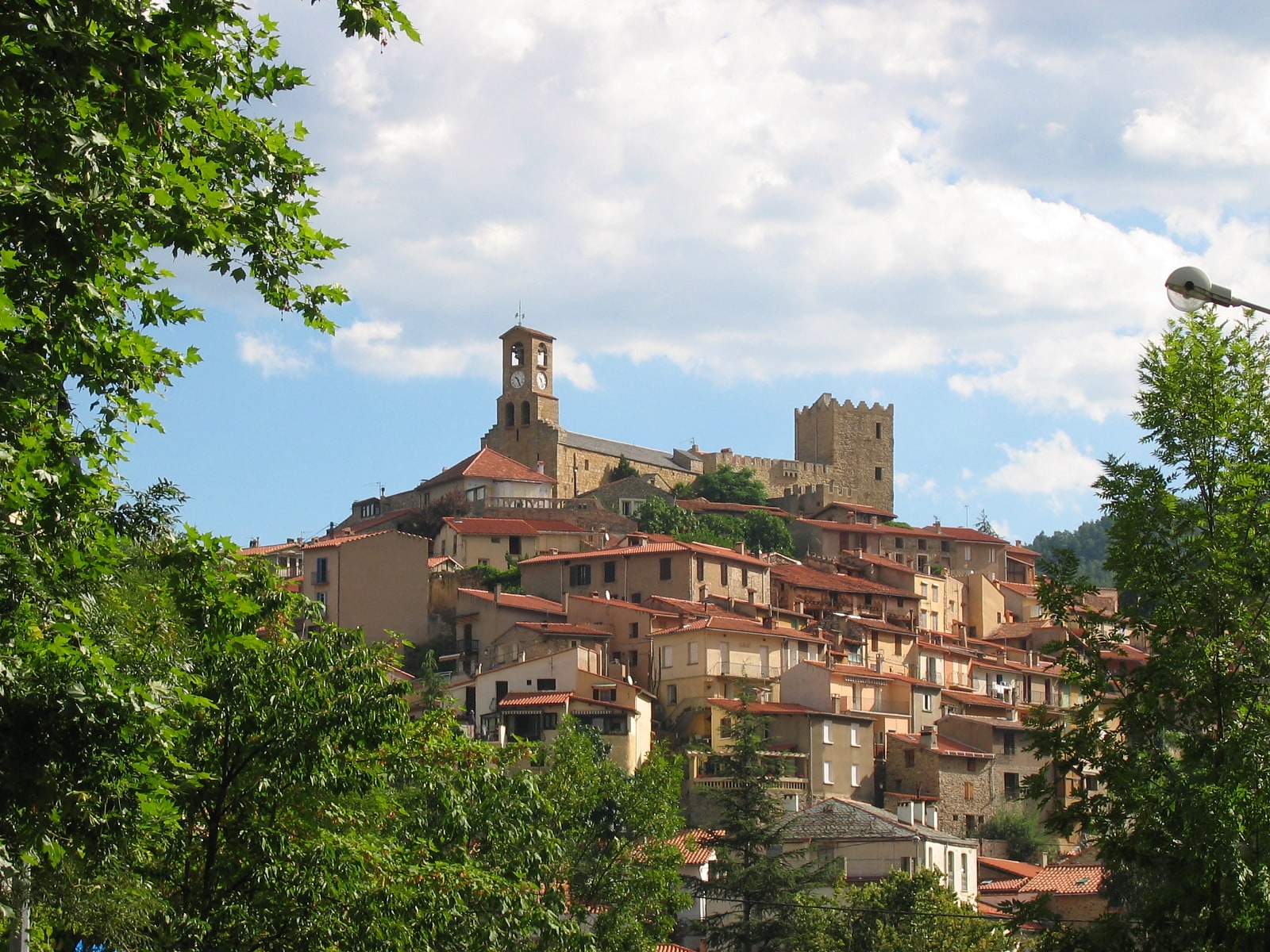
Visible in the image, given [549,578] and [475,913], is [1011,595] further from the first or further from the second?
[475,913]

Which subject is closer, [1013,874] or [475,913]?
[475,913]

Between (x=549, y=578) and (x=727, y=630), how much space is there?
14665 mm

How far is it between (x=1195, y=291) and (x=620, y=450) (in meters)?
104

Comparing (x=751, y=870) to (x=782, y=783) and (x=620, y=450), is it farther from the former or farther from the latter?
(x=620, y=450)

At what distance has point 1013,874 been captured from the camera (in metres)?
58.5

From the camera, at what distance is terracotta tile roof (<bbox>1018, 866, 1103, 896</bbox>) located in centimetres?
4772

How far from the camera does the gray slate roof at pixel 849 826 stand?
177 feet

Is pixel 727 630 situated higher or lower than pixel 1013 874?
higher

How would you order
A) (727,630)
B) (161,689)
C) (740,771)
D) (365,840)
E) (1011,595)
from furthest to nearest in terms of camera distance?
1. (1011,595)
2. (727,630)
3. (740,771)
4. (365,840)
5. (161,689)

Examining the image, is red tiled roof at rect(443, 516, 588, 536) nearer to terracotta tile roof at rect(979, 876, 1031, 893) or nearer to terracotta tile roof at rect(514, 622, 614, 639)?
terracotta tile roof at rect(514, 622, 614, 639)

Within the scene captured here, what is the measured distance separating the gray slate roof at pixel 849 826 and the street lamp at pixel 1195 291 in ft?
129

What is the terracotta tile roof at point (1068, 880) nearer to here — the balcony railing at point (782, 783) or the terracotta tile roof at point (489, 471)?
the balcony railing at point (782, 783)

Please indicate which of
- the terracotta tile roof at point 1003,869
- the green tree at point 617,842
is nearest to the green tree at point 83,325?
the green tree at point 617,842

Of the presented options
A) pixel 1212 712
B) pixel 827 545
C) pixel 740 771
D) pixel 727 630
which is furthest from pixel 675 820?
pixel 827 545
